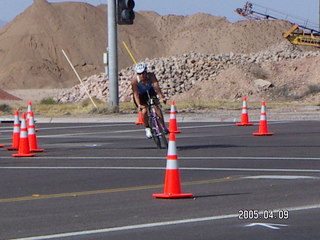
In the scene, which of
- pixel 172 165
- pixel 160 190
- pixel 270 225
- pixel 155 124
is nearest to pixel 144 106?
pixel 155 124

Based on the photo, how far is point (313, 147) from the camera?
Result: 17672 mm

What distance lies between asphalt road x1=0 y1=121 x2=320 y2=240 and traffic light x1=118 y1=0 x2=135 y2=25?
6582 millimetres

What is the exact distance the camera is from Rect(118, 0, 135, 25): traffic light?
25.9m

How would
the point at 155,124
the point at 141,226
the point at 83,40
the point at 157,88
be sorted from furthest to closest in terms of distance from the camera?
the point at 83,40 < the point at 157,88 < the point at 155,124 < the point at 141,226

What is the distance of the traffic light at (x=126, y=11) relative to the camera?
25.9 metres

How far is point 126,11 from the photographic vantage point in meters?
25.9

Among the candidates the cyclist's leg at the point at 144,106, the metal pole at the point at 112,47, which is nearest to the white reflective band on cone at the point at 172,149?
the cyclist's leg at the point at 144,106

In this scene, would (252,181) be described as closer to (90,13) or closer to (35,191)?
(35,191)

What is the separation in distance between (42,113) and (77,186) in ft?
66.1

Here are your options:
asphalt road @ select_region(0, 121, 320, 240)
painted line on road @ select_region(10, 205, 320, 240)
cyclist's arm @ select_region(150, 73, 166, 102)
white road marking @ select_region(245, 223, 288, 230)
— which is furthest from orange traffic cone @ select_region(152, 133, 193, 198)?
cyclist's arm @ select_region(150, 73, 166, 102)

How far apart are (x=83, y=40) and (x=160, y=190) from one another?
277 ft

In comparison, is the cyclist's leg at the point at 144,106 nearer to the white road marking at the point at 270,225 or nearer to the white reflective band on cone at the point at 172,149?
the white reflective band on cone at the point at 172,149

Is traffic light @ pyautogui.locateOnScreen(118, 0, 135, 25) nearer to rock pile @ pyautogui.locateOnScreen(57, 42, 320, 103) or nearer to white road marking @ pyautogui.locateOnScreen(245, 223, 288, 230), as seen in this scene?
white road marking @ pyautogui.locateOnScreen(245, 223, 288, 230)

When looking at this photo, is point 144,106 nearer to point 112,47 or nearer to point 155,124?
point 155,124
